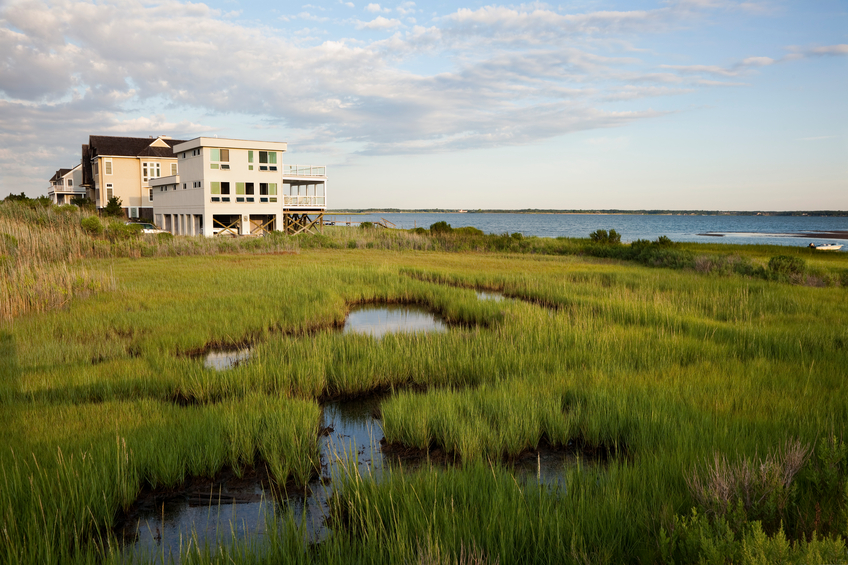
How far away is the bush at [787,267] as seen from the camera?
693 inches

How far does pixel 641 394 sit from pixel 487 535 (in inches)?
152

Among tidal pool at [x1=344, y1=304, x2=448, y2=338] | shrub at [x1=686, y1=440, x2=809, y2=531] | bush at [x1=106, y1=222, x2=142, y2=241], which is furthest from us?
bush at [x1=106, y1=222, x2=142, y2=241]

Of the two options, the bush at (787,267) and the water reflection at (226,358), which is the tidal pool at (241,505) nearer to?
the water reflection at (226,358)

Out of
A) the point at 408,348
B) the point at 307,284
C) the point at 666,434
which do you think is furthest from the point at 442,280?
the point at 666,434

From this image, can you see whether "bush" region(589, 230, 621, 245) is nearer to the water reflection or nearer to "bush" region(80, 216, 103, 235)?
the water reflection

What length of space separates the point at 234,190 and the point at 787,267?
39625mm

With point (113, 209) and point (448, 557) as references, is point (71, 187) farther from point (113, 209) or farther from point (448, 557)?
point (448, 557)

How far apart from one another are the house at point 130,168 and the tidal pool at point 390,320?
51832 millimetres

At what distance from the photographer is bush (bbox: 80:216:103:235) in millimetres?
26484

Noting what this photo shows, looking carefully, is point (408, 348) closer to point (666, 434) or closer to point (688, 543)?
point (666, 434)

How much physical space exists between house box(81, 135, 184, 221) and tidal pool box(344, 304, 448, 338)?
51.8m

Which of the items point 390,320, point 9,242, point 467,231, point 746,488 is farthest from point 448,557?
point 467,231

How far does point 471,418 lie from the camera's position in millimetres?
5953

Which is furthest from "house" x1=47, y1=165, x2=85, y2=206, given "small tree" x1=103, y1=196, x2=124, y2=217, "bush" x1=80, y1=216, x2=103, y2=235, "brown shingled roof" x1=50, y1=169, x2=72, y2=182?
"bush" x1=80, y1=216, x2=103, y2=235
